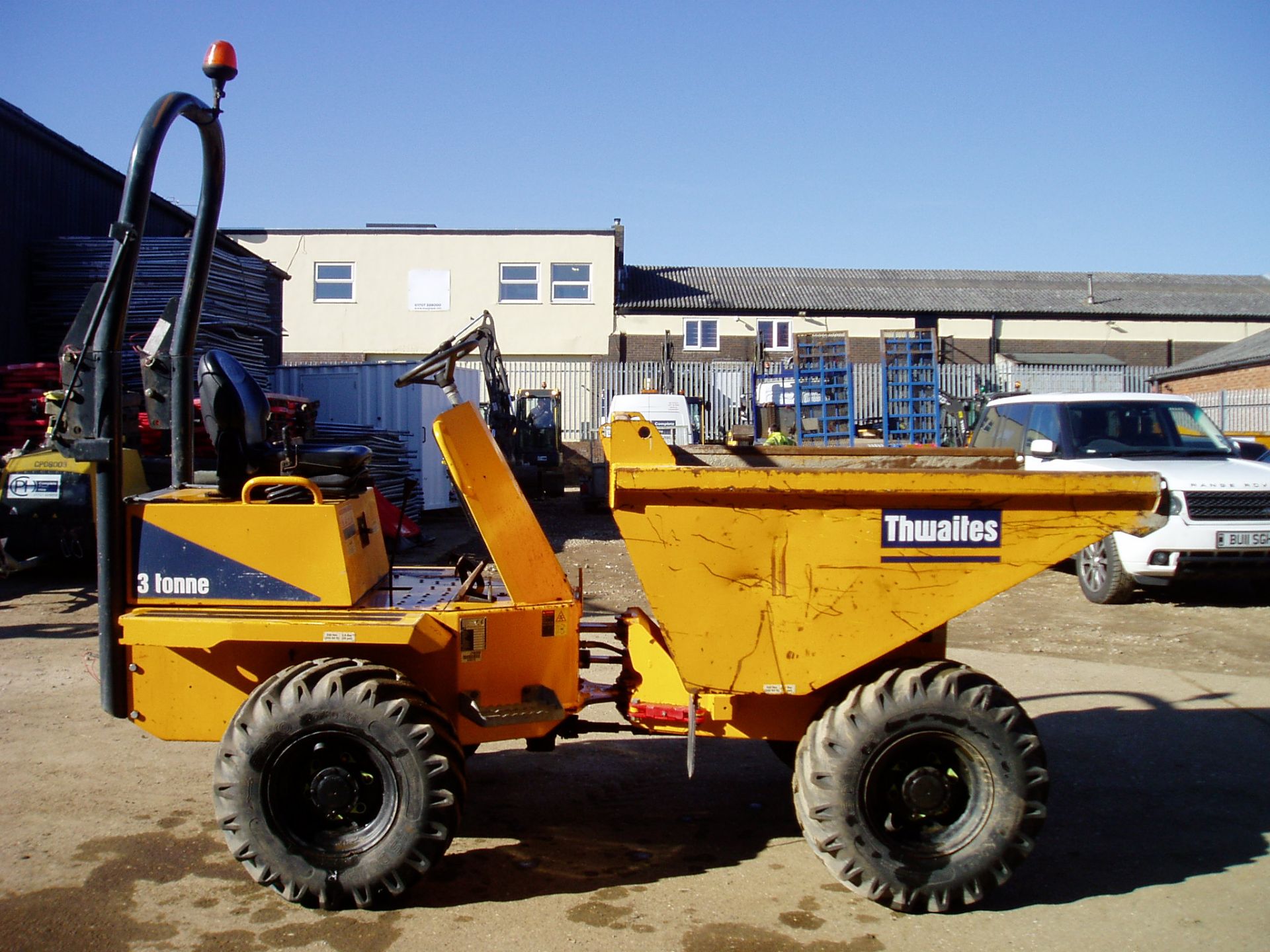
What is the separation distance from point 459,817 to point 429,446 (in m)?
14.2

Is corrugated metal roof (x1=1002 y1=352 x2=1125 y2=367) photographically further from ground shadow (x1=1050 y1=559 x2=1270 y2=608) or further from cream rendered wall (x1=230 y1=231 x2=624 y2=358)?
ground shadow (x1=1050 y1=559 x2=1270 y2=608)

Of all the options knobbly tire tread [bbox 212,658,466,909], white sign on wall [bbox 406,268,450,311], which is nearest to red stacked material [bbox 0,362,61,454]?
knobbly tire tread [bbox 212,658,466,909]

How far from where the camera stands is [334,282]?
31.9 meters

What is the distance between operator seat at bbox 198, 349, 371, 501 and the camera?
385 cm

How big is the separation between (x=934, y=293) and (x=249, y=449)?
122 ft

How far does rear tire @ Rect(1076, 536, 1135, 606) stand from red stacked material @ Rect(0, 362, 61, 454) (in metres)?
11.6

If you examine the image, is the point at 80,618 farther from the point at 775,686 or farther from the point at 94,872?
the point at 775,686

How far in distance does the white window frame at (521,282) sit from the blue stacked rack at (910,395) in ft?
42.7

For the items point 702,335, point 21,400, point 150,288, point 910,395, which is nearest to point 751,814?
point 21,400

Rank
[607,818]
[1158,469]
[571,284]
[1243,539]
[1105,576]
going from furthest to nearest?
[571,284] → [1105,576] → [1158,469] → [1243,539] → [607,818]

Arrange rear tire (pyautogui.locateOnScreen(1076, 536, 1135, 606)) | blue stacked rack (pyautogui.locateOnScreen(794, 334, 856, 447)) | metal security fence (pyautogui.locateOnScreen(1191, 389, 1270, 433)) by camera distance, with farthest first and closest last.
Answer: metal security fence (pyautogui.locateOnScreen(1191, 389, 1270, 433)), blue stacked rack (pyautogui.locateOnScreen(794, 334, 856, 447)), rear tire (pyautogui.locateOnScreen(1076, 536, 1135, 606))

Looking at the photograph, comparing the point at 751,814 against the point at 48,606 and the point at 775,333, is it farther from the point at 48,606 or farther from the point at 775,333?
the point at 775,333

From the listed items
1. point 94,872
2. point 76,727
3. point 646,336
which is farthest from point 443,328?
point 94,872

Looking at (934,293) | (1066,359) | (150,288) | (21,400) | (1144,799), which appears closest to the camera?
(1144,799)
